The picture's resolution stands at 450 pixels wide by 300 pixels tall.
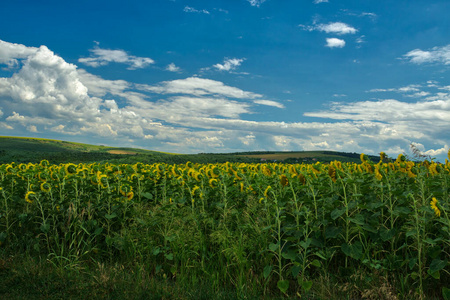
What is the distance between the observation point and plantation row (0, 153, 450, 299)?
430 cm

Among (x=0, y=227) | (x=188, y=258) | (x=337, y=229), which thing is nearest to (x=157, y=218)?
(x=188, y=258)

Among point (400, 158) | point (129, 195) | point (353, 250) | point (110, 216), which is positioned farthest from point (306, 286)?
point (129, 195)

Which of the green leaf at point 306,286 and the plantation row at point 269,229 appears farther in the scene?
the plantation row at point 269,229

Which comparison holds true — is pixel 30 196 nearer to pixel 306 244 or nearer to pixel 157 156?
pixel 306 244

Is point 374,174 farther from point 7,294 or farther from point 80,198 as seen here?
point 7,294

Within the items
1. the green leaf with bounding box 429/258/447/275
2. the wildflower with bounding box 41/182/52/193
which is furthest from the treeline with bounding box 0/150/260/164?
the green leaf with bounding box 429/258/447/275

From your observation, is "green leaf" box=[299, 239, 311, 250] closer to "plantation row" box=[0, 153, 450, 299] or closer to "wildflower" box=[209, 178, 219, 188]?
"plantation row" box=[0, 153, 450, 299]

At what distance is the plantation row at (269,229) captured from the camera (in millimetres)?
4297

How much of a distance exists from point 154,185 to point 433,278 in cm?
556

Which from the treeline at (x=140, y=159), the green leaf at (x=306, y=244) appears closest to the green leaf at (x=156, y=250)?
the green leaf at (x=306, y=244)

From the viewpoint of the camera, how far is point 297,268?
165 inches

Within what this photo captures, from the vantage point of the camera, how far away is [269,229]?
16.5ft

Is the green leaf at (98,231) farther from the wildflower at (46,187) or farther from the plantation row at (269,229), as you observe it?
the wildflower at (46,187)

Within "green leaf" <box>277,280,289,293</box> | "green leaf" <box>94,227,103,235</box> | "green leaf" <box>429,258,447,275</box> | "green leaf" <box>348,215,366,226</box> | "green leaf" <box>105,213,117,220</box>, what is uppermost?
"green leaf" <box>348,215,366,226</box>
